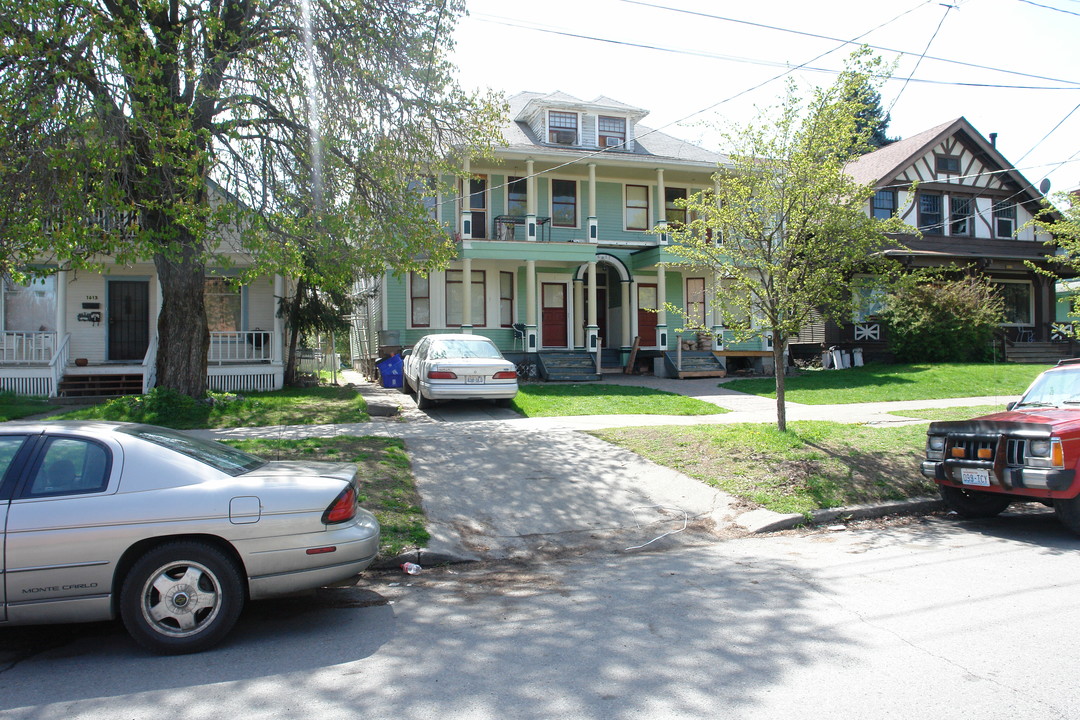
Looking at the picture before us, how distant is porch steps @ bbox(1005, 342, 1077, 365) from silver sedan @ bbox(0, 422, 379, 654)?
2782 centimetres

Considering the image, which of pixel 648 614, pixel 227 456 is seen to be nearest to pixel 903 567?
pixel 648 614

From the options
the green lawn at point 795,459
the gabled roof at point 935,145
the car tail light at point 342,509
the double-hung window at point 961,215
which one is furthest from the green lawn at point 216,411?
the double-hung window at point 961,215

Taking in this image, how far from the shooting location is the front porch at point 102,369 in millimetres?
16750

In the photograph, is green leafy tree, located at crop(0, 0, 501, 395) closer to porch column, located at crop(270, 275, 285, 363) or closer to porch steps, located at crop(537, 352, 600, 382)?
porch column, located at crop(270, 275, 285, 363)

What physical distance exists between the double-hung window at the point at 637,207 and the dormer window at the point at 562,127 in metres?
2.73

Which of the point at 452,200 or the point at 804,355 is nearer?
the point at 452,200

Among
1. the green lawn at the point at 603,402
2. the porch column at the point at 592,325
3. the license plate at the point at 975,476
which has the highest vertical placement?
the porch column at the point at 592,325

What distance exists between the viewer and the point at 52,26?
936 cm

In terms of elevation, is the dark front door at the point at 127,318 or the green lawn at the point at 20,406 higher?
the dark front door at the point at 127,318

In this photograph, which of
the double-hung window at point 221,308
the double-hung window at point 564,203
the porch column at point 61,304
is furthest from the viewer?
the double-hung window at point 564,203

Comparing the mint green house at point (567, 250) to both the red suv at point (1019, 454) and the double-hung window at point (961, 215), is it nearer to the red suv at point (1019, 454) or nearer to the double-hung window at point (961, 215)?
the double-hung window at point (961, 215)

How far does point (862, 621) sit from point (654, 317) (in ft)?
70.4

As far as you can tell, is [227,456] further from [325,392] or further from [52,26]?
[325,392]

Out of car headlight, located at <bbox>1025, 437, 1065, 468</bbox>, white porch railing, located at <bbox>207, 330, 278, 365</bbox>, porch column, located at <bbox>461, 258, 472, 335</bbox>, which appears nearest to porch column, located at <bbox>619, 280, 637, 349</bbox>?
porch column, located at <bbox>461, 258, 472, 335</bbox>
